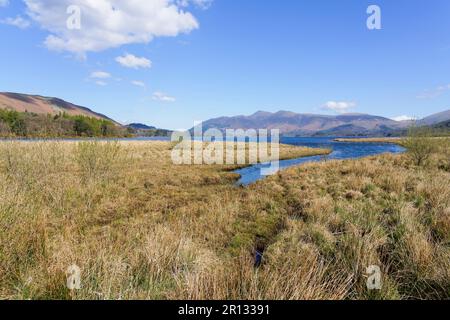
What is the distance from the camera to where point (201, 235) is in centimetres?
816

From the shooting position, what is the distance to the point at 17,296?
11.7ft

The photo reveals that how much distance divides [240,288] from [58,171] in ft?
29.0

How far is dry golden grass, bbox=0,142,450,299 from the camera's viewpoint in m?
3.88

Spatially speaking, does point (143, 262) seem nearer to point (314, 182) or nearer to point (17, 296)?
point (17, 296)

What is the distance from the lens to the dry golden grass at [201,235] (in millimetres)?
3883
